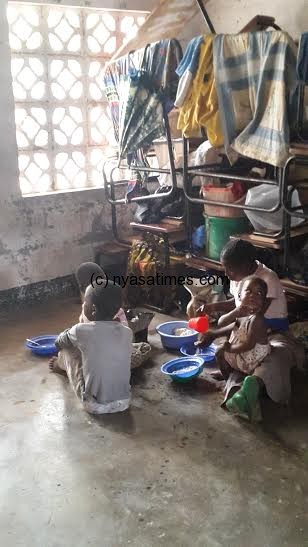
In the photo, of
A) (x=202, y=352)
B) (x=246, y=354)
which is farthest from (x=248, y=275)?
(x=202, y=352)

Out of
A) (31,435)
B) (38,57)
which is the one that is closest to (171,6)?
(38,57)

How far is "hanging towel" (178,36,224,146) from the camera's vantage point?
12.9ft

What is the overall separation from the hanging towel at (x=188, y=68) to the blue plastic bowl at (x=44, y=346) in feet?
6.29

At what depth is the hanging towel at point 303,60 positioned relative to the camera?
11.1 ft

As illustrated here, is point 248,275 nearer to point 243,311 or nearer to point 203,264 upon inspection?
point 243,311

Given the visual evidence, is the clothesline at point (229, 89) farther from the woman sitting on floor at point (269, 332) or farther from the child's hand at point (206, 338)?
the child's hand at point (206, 338)

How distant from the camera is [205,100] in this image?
401 centimetres

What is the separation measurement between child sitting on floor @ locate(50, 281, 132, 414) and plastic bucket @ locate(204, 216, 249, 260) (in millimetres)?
1408

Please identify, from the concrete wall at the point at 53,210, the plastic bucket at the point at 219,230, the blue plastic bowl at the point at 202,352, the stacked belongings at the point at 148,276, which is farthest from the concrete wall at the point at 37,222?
the blue plastic bowl at the point at 202,352

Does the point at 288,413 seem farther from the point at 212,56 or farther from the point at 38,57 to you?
the point at 38,57

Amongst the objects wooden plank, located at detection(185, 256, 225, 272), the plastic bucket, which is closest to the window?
wooden plank, located at detection(185, 256, 225, 272)

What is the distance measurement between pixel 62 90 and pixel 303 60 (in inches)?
96.0

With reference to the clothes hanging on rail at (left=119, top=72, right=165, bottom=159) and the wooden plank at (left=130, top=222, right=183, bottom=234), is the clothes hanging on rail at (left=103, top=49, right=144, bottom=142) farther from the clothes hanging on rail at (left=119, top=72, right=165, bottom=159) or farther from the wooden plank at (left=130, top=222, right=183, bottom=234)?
the wooden plank at (left=130, top=222, right=183, bottom=234)

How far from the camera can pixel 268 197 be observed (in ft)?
13.0
